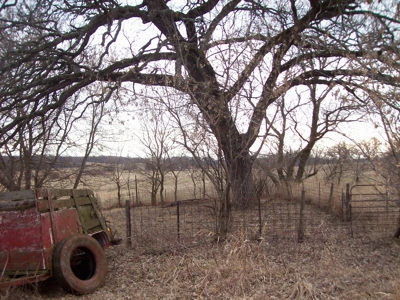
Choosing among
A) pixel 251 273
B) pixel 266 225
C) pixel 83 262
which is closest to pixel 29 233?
pixel 83 262

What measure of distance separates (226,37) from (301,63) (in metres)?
2.07

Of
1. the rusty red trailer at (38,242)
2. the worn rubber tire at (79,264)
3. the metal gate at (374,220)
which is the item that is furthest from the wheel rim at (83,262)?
the metal gate at (374,220)

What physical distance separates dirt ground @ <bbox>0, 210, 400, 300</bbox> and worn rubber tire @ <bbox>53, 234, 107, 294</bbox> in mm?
178

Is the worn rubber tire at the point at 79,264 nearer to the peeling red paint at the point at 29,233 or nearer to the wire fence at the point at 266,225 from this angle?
the peeling red paint at the point at 29,233

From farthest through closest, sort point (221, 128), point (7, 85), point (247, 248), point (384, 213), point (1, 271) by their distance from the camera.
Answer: point (384, 213)
point (7, 85)
point (221, 128)
point (247, 248)
point (1, 271)

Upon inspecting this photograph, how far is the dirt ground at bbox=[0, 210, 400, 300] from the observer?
210 inches

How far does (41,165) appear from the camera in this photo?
14.1 metres

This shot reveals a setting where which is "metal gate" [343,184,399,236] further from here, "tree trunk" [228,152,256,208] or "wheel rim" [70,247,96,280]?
"wheel rim" [70,247,96,280]

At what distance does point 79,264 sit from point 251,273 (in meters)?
3.23

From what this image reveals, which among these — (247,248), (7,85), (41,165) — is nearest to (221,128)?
(247,248)

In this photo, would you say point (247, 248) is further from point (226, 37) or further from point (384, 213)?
point (384, 213)

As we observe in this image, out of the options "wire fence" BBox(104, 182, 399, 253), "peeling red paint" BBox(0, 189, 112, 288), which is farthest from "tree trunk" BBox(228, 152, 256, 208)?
"peeling red paint" BBox(0, 189, 112, 288)

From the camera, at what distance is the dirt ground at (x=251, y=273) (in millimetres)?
5332

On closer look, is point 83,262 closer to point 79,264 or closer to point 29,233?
point 79,264
